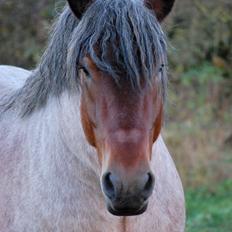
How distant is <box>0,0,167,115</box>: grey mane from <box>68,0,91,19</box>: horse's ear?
0.05 meters

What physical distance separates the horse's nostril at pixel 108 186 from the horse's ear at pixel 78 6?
2.89 ft

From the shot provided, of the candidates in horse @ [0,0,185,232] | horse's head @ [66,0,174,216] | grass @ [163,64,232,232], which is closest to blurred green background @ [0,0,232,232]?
grass @ [163,64,232,232]

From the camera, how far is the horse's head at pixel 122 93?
3.11 meters

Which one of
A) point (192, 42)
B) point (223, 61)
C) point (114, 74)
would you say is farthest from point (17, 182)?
point (223, 61)

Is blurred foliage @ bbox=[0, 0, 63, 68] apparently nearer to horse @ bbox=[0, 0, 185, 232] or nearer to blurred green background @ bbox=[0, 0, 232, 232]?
blurred green background @ bbox=[0, 0, 232, 232]

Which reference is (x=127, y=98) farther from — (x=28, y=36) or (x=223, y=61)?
(x=223, y=61)

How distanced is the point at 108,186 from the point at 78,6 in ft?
3.08

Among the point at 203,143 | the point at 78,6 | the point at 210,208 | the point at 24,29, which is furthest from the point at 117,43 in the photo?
the point at 24,29

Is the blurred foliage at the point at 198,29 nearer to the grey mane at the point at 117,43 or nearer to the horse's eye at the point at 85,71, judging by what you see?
the grey mane at the point at 117,43

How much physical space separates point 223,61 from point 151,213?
867 centimetres

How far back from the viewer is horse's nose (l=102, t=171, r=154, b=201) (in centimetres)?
306

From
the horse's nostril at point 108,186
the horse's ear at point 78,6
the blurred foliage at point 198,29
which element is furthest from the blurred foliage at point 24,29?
the horse's nostril at point 108,186

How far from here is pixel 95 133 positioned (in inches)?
133

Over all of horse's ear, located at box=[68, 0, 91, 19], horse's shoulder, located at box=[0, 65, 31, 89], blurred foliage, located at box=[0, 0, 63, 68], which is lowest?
blurred foliage, located at box=[0, 0, 63, 68]
